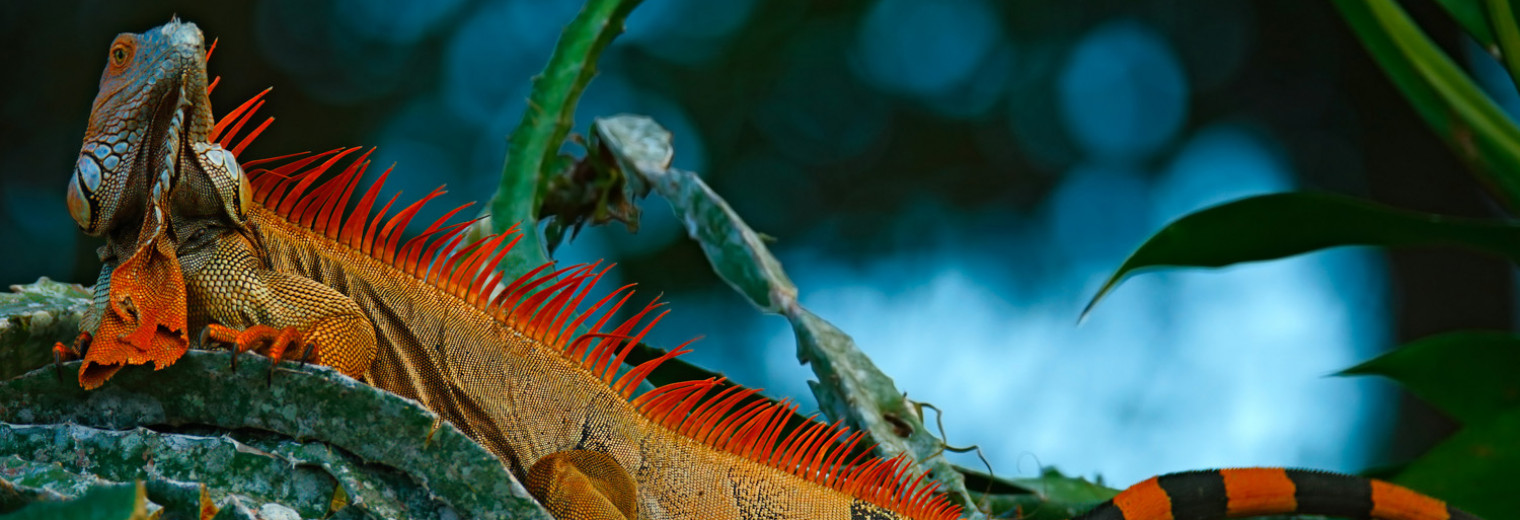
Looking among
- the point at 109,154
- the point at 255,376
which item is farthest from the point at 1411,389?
the point at 109,154

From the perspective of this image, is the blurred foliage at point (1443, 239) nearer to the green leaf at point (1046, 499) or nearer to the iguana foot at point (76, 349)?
the green leaf at point (1046, 499)

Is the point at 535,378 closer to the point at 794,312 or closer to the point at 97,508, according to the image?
the point at 794,312

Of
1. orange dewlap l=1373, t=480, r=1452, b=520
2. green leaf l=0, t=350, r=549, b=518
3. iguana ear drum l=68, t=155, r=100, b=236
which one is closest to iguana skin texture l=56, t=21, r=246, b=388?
iguana ear drum l=68, t=155, r=100, b=236

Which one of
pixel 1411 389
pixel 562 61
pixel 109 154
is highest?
pixel 1411 389

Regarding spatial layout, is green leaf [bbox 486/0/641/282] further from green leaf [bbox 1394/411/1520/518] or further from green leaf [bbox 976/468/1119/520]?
green leaf [bbox 1394/411/1520/518]

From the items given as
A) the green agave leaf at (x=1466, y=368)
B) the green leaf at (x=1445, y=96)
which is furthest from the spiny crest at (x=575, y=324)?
the green leaf at (x=1445, y=96)

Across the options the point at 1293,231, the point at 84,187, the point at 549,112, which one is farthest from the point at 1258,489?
the point at 84,187

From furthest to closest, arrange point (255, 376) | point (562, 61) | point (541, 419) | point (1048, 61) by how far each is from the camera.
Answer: point (1048, 61) → point (562, 61) → point (541, 419) → point (255, 376)

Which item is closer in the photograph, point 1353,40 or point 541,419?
point 541,419

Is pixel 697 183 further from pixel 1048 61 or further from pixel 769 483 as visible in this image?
pixel 1048 61
